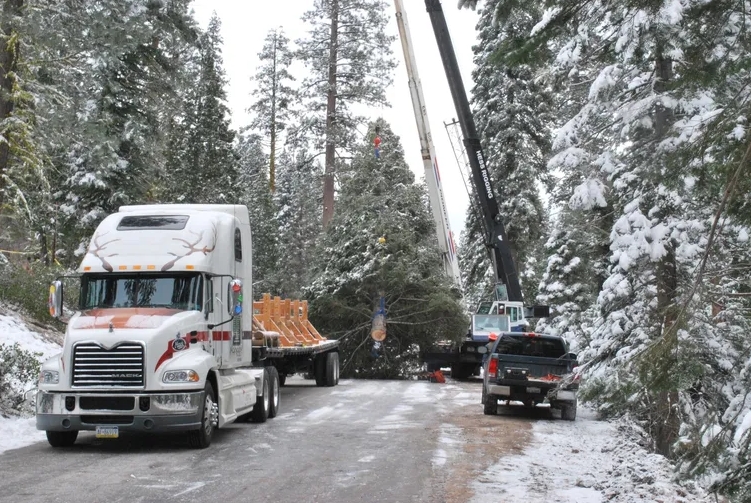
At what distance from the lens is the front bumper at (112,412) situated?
1127cm

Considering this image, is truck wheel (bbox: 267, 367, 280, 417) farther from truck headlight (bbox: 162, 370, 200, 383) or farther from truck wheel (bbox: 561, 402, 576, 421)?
truck wheel (bbox: 561, 402, 576, 421)

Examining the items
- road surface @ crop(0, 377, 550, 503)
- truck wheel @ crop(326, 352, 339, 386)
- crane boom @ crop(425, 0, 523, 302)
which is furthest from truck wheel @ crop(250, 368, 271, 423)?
crane boom @ crop(425, 0, 523, 302)

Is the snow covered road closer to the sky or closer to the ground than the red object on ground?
closer to the ground

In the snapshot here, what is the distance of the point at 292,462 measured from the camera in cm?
1057

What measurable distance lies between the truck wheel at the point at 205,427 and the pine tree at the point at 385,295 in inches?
647

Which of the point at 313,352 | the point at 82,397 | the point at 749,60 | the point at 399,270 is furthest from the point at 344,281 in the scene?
the point at 749,60

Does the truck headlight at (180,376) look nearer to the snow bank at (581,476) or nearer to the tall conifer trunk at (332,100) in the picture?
the snow bank at (581,476)

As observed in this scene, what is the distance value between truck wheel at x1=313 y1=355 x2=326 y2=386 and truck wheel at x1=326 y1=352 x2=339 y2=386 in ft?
0.31

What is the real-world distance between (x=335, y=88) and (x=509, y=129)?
8.74 meters

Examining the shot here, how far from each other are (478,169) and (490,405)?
35.2 feet

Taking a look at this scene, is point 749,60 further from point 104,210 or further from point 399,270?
point 104,210

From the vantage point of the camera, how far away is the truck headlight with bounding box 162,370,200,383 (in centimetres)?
1147

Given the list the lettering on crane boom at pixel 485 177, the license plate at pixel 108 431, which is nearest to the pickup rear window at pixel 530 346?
the lettering on crane boom at pixel 485 177

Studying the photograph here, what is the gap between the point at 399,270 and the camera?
93.7ft
